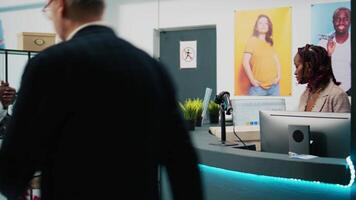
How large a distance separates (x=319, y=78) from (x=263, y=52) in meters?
1.87

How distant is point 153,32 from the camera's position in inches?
219

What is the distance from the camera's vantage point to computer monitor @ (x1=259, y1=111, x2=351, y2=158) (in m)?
2.07

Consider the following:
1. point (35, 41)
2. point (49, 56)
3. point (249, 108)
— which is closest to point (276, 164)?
point (49, 56)

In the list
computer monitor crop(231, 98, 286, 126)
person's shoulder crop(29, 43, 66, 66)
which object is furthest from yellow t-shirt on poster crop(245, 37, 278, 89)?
person's shoulder crop(29, 43, 66, 66)

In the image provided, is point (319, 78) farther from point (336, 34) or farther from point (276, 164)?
point (336, 34)

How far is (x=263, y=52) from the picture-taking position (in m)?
4.86

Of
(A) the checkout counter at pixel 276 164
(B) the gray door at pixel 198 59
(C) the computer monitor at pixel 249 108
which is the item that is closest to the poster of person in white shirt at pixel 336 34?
(C) the computer monitor at pixel 249 108

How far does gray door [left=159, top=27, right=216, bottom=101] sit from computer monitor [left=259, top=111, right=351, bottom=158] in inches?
116

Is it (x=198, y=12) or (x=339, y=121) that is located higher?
(x=198, y=12)

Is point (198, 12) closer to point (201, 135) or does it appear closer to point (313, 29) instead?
point (313, 29)

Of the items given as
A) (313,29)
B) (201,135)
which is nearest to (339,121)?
(201,135)

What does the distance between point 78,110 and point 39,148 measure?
0.41 ft

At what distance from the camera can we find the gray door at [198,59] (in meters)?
5.26

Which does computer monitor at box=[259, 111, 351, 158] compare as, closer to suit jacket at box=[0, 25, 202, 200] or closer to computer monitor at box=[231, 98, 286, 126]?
suit jacket at box=[0, 25, 202, 200]
